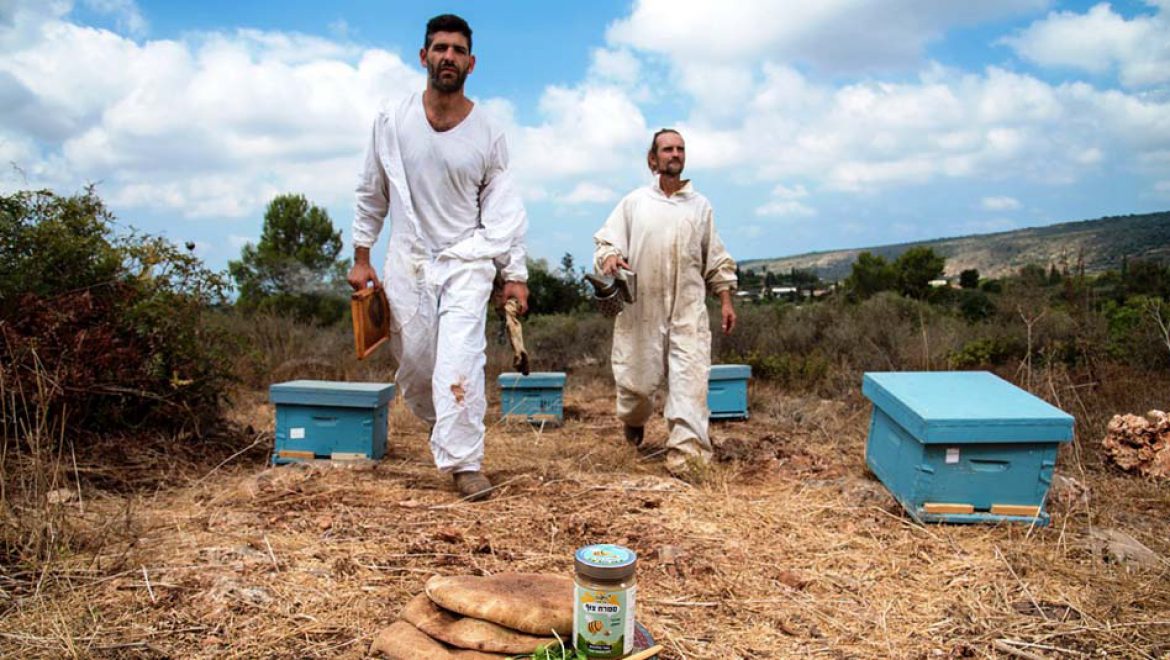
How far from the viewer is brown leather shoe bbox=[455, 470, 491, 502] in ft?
13.2

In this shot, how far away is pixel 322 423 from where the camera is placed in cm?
498

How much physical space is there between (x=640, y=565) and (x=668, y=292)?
236 cm

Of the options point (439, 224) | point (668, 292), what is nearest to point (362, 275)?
point (439, 224)

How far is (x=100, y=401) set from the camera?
4.75 meters

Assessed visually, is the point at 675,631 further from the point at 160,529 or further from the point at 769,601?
the point at 160,529

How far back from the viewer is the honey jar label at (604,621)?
2.07 meters

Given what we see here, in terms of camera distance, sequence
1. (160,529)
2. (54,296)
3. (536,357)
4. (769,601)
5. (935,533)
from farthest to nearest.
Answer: (536,357)
(54,296)
(935,533)
(160,529)
(769,601)

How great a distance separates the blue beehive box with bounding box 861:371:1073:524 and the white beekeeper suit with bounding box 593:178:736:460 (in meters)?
1.43

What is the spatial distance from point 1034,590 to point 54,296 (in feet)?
16.1

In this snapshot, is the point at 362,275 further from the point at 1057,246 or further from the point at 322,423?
the point at 1057,246

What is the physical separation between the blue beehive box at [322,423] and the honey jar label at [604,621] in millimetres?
3078

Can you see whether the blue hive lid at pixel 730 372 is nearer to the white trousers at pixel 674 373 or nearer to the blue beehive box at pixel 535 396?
the blue beehive box at pixel 535 396

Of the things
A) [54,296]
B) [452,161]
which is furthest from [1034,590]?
[54,296]

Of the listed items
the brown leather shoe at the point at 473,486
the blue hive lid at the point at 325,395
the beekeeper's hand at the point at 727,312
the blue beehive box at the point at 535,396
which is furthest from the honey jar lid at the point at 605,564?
the blue beehive box at the point at 535,396
